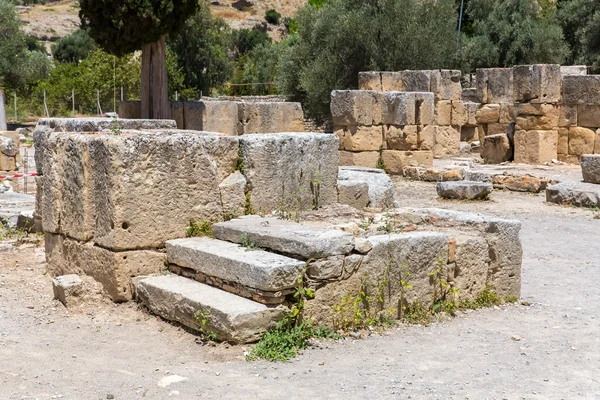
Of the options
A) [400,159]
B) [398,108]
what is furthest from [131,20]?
[400,159]

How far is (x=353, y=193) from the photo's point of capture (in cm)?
726

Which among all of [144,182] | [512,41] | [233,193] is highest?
[512,41]

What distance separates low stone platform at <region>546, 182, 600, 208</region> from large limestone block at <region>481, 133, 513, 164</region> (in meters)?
4.61

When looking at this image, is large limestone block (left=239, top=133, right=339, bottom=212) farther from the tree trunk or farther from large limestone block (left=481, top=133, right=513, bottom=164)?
the tree trunk

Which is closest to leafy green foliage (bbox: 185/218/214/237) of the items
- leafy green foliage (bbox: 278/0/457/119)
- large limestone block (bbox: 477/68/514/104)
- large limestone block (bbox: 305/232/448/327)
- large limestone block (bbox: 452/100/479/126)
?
large limestone block (bbox: 305/232/448/327)

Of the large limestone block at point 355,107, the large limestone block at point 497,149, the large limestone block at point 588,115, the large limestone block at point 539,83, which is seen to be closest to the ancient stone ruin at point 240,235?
the large limestone block at point 355,107

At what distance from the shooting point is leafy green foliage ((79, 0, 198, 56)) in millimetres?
19000

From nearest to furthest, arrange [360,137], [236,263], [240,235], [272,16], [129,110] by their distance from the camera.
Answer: [236,263] < [240,235] < [360,137] < [129,110] < [272,16]

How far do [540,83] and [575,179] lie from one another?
323 centimetres

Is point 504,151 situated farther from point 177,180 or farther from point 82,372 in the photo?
point 82,372

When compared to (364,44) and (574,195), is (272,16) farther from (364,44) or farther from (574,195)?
(574,195)

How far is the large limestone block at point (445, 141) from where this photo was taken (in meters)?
18.7

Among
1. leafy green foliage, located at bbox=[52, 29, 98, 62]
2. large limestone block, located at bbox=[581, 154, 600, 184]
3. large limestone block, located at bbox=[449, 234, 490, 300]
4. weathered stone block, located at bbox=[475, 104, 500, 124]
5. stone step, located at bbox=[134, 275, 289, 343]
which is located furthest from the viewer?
leafy green foliage, located at bbox=[52, 29, 98, 62]

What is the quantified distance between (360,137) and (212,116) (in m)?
3.09
